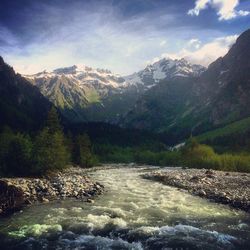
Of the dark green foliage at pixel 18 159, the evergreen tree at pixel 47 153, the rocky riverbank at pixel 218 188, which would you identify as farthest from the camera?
the evergreen tree at pixel 47 153

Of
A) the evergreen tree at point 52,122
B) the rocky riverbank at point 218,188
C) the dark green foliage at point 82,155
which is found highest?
the evergreen tree at point 52,122

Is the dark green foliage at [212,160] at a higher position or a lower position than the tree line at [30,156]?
lower

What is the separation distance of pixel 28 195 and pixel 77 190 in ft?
28.5

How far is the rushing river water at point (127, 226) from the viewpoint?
3316 cm

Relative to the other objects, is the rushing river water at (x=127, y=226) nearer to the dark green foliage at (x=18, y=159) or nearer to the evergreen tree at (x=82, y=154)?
the dark green foliage at (x=18, y=159)

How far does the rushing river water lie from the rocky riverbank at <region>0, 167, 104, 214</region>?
2.94 m

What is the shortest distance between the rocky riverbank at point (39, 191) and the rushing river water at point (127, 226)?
294 centimetres

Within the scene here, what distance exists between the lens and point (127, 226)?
38.8 metres

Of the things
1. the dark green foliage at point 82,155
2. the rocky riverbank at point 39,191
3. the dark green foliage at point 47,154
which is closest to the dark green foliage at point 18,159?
the dark green foliage at point 47,154

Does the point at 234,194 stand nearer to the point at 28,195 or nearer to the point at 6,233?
the point at 28,195

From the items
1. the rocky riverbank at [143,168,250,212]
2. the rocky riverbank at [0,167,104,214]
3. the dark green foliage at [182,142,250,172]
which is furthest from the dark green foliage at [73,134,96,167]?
the rocky riverbank at [0,167,104,214]

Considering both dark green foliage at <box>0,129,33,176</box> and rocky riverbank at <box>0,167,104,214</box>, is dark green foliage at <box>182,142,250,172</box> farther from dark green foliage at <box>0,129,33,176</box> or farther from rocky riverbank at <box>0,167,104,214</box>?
rocky riverbank at <box>0,167,104,214</box>

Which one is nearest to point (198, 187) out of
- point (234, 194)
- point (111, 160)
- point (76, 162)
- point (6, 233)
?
point (234, 194)

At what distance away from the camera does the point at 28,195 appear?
52.5m
